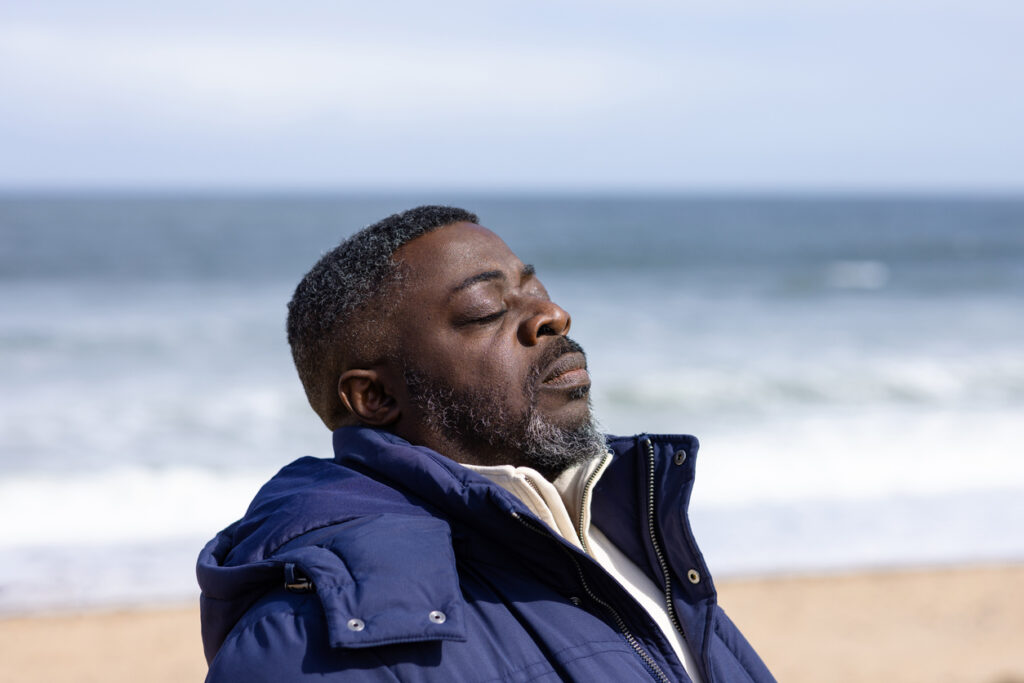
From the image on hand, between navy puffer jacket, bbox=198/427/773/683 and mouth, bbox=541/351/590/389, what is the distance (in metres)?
0.18

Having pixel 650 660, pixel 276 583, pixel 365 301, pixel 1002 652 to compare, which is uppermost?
pixel 365 301

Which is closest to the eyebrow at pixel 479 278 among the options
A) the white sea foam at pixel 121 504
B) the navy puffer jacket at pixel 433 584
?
the navy puffer jacket at pixel 433 584

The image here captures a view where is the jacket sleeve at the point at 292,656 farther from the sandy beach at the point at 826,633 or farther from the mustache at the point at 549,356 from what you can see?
the sandy beach at the point at 826,633

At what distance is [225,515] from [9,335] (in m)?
9.78

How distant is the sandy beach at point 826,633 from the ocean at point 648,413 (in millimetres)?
329

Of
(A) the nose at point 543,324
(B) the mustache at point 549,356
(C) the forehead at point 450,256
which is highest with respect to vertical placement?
(C) the forehead at point 450,256

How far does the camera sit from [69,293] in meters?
22.0

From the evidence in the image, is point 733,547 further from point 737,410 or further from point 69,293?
point 69,293

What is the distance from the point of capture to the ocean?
6.82 m

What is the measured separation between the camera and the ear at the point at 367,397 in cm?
198

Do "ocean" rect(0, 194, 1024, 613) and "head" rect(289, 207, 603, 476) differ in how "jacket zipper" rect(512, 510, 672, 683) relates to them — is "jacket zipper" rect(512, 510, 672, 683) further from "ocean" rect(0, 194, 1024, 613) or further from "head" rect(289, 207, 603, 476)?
"ocean" rect(0, 194, 1024, 613)

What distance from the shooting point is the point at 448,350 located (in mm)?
1960

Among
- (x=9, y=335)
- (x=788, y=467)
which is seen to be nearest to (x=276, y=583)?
(x=788, y=467)

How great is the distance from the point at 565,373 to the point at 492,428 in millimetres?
194
